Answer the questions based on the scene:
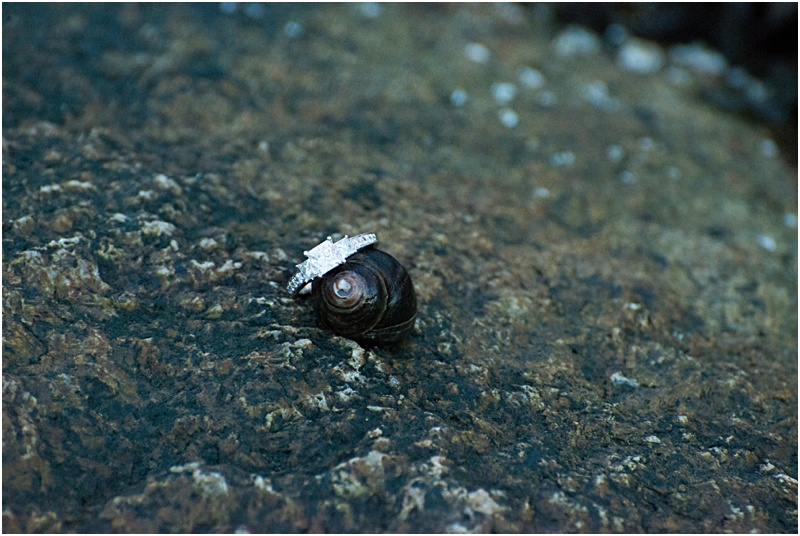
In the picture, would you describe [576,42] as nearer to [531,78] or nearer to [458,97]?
[531,78]

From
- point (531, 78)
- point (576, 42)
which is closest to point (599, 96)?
point (531, 78)

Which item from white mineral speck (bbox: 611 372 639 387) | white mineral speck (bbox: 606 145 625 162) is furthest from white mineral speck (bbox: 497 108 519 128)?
white mineral speck (bbox: 611 372 639 387)

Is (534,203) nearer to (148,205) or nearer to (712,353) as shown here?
(712,353)

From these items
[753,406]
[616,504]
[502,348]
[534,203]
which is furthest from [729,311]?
[616,504]

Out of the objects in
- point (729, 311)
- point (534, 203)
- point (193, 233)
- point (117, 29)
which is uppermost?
point (117, 29)

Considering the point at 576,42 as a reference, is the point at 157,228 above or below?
above

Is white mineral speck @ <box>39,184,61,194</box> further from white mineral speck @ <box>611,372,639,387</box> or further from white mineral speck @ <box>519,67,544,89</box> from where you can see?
white mineral speck @ <box>519,67,544,89</box>
